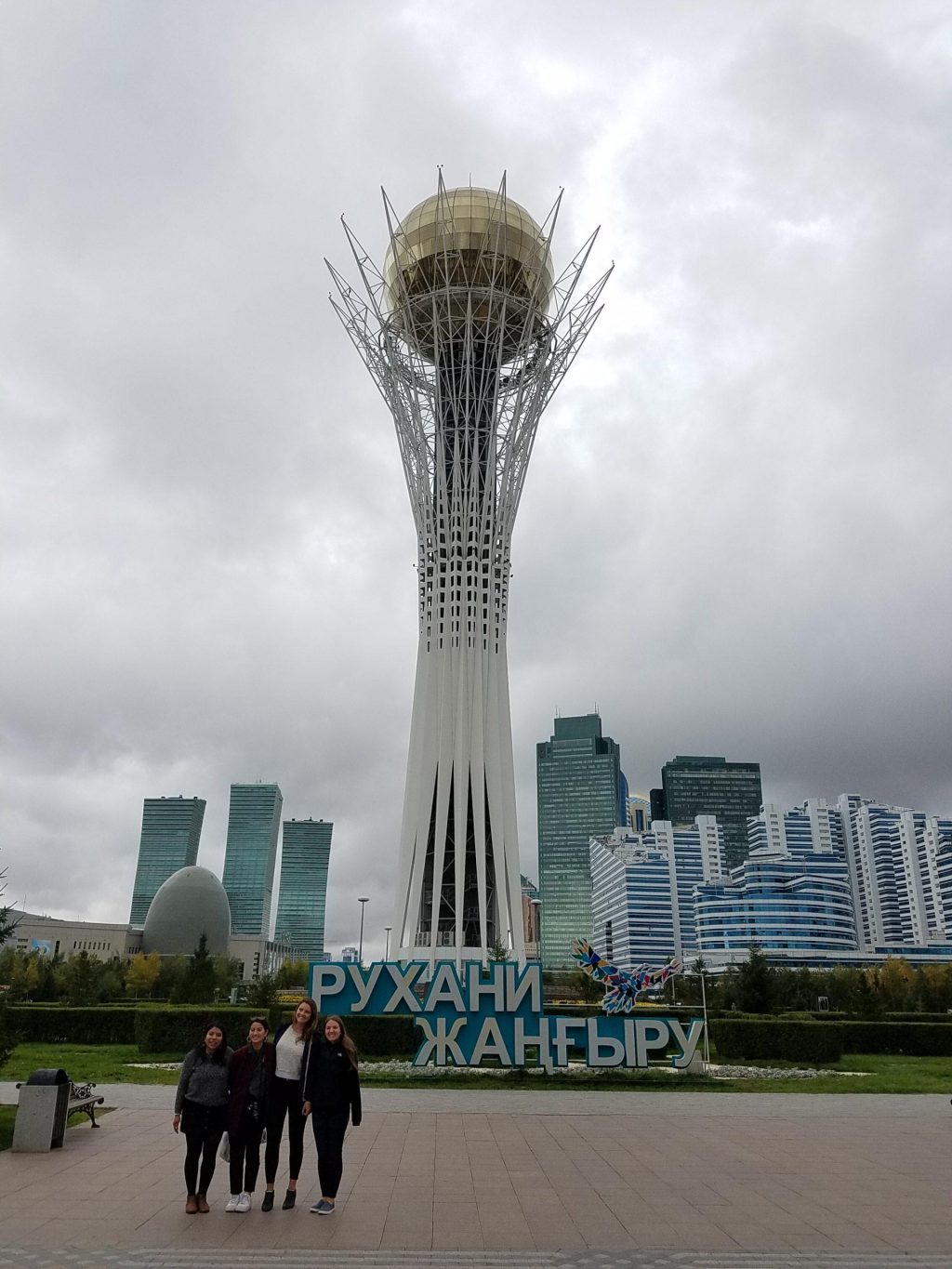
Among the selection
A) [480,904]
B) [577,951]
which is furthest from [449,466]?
[577,951]

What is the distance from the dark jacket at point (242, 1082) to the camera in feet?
29.5

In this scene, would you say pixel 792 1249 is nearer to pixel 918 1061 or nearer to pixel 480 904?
pixel 918 1061

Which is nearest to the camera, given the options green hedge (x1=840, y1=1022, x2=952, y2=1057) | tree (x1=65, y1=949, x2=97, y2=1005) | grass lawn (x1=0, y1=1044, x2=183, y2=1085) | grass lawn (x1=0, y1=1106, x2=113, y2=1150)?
grass lawn (x1=0, y1=1106, x2=113, y2=1150)

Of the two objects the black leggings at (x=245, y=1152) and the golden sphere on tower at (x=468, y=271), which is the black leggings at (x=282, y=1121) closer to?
the black leggings at (x=245, y=1152)

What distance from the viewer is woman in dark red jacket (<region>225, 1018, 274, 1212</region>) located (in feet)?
29.6

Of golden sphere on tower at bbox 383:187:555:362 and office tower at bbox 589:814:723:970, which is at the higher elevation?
golden sphere on tower at bbox 383:187:555:362

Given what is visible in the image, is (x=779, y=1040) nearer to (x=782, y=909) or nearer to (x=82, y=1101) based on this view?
(x=82, y=1101)

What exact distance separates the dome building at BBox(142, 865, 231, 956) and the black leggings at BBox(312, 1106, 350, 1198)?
10494 centimetres

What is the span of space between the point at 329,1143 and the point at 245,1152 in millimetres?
962

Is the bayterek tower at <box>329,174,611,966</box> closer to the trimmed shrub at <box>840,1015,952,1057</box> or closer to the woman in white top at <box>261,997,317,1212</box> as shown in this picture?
the trimmed shrub at <box>840,1015,952,1057</box>

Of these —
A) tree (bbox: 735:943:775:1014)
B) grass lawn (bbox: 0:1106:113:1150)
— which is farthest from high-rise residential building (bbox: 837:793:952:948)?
grass lawn (bbox: 0:1106:113:1150)

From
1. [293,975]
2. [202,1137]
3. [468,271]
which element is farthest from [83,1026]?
[293,975]

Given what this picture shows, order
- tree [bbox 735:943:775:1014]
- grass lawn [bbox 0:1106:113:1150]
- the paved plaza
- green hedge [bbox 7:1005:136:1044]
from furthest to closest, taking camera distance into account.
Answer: tree [bbox 735:943:775:1014] → green hedge [bbox 7:1005:136:1044] → grass lawn [bbox 0:1106:113:1150] → the paved plaza

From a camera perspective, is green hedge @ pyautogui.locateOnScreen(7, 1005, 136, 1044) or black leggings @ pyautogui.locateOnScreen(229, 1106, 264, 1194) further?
green hedge @ pyautogui.locateOnScreen(7, 1005, 136, 1044)
